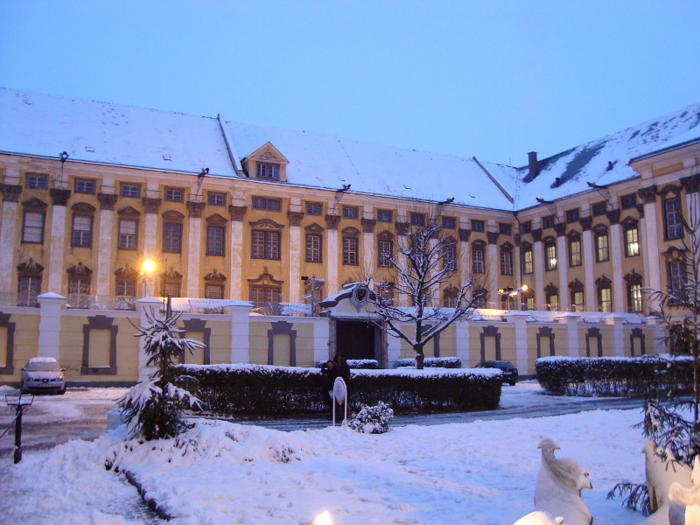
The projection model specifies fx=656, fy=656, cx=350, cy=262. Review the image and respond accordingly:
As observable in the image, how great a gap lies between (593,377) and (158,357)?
18.8 metres

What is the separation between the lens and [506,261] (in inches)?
2025

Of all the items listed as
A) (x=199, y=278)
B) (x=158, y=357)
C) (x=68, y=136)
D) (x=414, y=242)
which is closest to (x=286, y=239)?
(x=199, y=278)

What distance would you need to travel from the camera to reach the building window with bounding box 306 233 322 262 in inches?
1743

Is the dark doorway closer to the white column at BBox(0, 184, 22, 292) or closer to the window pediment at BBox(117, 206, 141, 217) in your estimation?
the window pediment at BBox(117, 206, 141, 217)

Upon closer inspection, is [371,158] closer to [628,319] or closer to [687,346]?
[628,319]

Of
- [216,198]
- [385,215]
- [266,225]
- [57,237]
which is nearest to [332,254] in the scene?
[266,225]

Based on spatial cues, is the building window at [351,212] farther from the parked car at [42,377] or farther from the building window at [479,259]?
the parked car at [42,377]

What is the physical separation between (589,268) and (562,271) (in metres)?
2.44

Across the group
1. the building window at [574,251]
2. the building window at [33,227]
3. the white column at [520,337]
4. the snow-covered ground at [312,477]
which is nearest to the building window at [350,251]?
the white column at [520,337]

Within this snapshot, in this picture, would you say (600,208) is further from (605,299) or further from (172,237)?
(172,237)

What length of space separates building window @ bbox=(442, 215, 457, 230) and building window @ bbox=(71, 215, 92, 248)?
79.2 ft

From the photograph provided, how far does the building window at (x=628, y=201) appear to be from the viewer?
142 ft

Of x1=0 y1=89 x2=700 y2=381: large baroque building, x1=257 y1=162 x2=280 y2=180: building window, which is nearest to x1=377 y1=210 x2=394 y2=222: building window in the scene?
x1=0 y1=89 x2=700 y2=381: large baroque building

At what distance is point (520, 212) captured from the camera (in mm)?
51344
